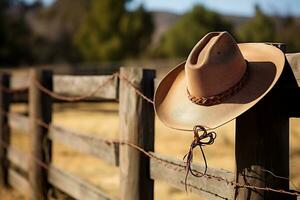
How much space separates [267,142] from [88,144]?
1978 mm

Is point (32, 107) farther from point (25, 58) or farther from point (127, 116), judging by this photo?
point (25, 58)

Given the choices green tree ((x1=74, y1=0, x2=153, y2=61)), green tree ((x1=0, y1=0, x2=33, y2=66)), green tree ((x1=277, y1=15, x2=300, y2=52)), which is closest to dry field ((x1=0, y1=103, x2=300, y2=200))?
green tree ((x1=277, y1=15, x2=300, y2=52))

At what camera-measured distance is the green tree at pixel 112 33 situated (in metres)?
38.8

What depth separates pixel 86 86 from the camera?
3.98 m

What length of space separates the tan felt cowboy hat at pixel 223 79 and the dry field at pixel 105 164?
2.35m

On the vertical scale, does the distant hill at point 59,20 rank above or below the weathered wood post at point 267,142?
above

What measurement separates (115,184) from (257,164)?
384 centimetres

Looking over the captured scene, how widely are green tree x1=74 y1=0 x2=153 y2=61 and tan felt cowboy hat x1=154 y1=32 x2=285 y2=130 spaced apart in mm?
36515

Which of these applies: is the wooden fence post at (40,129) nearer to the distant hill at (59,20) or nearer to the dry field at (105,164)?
the dry field at (105,164)

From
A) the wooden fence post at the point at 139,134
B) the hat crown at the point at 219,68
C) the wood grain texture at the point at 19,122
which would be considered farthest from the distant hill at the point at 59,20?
the hat crown at the point at 219,68

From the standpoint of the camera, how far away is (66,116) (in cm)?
1352

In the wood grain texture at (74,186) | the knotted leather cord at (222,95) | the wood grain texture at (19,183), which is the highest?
the knotted leather cord at (222,95)

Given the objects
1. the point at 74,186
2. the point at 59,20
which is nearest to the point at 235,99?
the point at 74,186

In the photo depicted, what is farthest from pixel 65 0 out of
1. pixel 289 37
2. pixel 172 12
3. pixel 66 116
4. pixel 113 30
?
pixel 172 12
